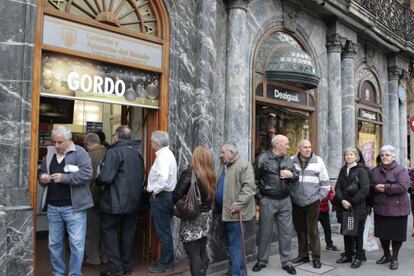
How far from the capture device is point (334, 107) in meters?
9.38

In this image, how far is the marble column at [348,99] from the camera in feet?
32.7

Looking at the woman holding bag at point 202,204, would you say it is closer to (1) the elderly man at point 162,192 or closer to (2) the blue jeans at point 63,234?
(1) the elderly man at point 162,192

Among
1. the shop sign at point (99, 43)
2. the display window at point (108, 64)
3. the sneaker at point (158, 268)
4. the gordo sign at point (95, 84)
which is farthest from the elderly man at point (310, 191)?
the gordo sign at point (95, 84)

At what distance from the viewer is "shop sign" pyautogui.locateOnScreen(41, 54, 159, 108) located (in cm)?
483

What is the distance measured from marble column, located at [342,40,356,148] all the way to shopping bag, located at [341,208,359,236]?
4405 mm

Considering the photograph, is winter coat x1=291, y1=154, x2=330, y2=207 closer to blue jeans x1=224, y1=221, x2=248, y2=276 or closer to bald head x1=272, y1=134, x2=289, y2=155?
bald head x1=272, y1=134, x2=289, y2=155

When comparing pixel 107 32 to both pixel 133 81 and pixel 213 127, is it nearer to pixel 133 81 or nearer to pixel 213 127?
pixel 133 81

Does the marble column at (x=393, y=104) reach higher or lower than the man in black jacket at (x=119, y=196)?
higher

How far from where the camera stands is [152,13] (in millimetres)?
5945

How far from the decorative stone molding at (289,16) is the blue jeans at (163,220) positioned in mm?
4863

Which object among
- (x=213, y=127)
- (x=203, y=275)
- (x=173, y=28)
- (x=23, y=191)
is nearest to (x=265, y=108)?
(x=213, y=127)

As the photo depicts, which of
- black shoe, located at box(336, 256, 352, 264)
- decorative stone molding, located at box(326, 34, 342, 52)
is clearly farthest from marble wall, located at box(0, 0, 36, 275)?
decorative stone molding, located at box(326, 34, 342, 52)

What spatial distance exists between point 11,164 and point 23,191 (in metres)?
0.32

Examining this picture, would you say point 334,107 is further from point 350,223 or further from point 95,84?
point 95,84
